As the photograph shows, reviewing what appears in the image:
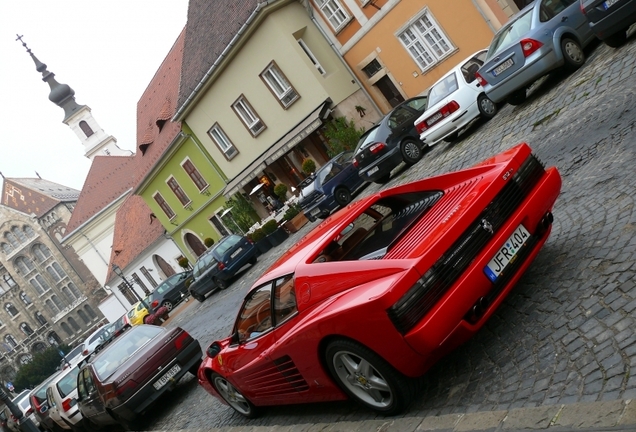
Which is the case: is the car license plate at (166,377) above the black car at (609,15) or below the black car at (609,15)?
below

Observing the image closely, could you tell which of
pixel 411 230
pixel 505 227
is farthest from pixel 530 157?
pixel 411 230

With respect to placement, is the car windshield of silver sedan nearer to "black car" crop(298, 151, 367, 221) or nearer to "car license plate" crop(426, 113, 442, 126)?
"car license plate" crop(426, 113, 442, 126)

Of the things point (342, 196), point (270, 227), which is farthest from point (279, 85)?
point (342, 196)

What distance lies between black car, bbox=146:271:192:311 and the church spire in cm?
6366

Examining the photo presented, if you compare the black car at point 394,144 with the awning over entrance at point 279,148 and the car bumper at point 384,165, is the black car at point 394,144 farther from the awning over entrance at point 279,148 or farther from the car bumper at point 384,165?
the awning over entrance at point 279,148

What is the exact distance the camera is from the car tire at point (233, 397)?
26.2 feet

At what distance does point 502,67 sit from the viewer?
1418 centimetres

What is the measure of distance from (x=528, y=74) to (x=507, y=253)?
8994mm

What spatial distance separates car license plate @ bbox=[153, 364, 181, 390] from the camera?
11.2 meters

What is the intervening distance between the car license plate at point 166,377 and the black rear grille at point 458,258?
740cm

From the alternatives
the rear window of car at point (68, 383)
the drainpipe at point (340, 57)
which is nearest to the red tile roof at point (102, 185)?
the drainpipe at point (340, 57)

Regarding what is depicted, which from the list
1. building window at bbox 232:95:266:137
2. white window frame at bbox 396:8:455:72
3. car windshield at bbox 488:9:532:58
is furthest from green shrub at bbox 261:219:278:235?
car windshield at bbox 488:9:532:58

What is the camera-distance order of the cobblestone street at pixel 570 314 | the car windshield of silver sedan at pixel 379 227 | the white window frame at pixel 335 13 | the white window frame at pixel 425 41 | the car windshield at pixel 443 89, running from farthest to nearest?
1. the white window frame at pixel 335 13
2. the white window frame at pixel 425 41
3. the car windshield at pixel 443 89
4. the car windshield of silver sedan at pixel 379 227
5. the cobblestone street at pixel 570 314

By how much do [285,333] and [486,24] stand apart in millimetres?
20642
